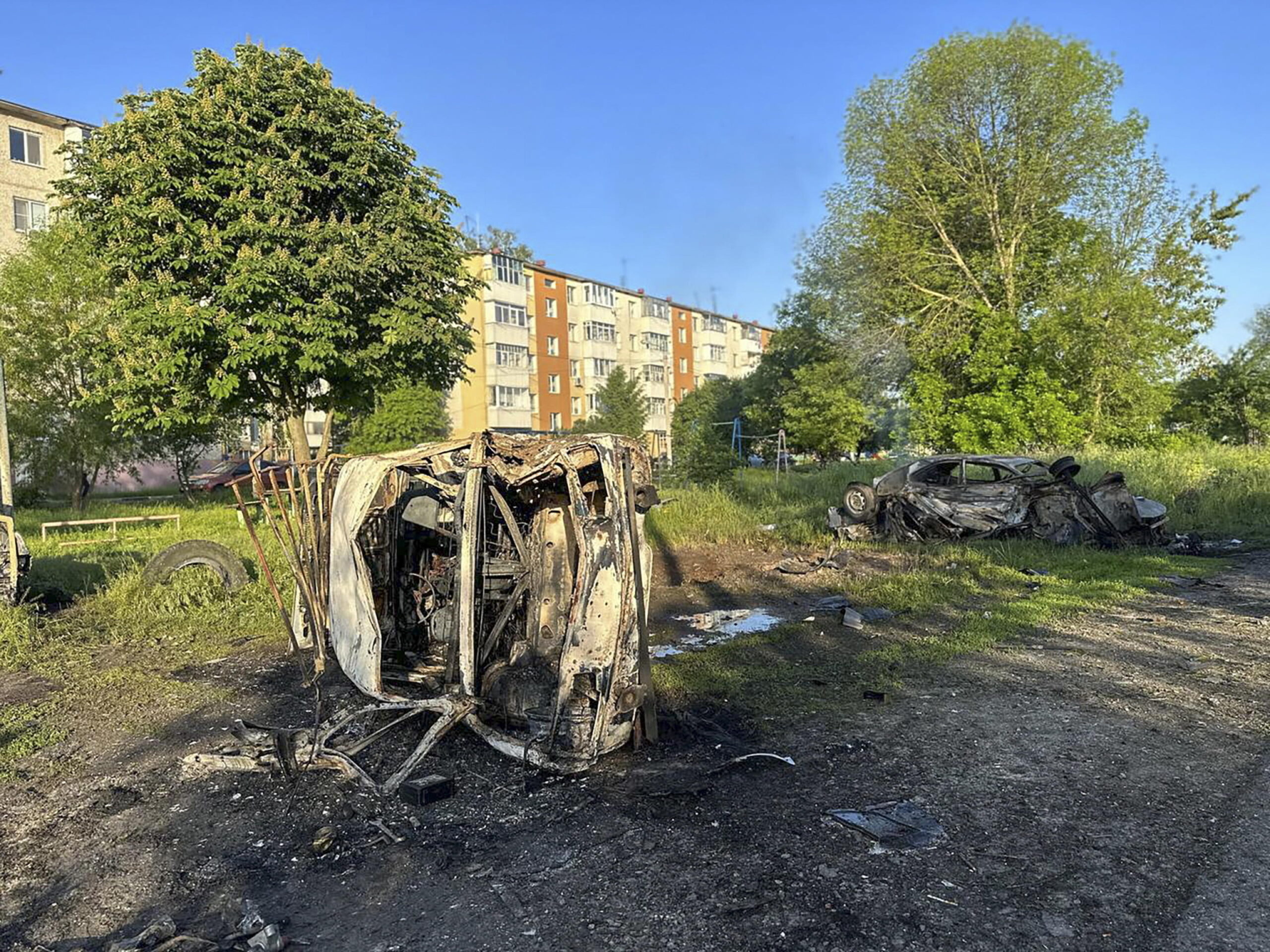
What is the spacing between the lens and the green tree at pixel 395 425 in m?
35.8

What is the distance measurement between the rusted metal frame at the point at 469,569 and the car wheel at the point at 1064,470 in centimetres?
1026

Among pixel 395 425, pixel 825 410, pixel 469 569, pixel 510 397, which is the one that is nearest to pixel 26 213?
pixel 395 425

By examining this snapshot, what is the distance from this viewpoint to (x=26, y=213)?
34.9m

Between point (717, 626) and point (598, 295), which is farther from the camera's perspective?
point (598, 295)

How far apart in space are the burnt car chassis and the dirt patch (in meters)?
2.02

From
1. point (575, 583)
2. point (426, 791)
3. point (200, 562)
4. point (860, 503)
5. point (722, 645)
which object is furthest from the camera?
point (860, 503)

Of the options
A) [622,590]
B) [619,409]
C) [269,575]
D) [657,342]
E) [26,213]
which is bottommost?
[269,575]

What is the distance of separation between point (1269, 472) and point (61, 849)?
67.5ft

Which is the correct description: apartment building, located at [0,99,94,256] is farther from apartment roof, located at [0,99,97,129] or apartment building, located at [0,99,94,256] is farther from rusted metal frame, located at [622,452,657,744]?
rusted metal frame, located at [622,452,657,744]

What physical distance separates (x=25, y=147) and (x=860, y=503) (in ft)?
129

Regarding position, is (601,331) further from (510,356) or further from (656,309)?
(510,356)

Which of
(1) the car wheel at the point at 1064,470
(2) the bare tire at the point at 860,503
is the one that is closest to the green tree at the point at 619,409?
(2) the bare tire at the point at 860,503

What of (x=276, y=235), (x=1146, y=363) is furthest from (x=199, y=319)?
(x=1146, y=363)

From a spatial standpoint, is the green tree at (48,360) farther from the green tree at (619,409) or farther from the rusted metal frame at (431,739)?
the green tree at (619,409)
